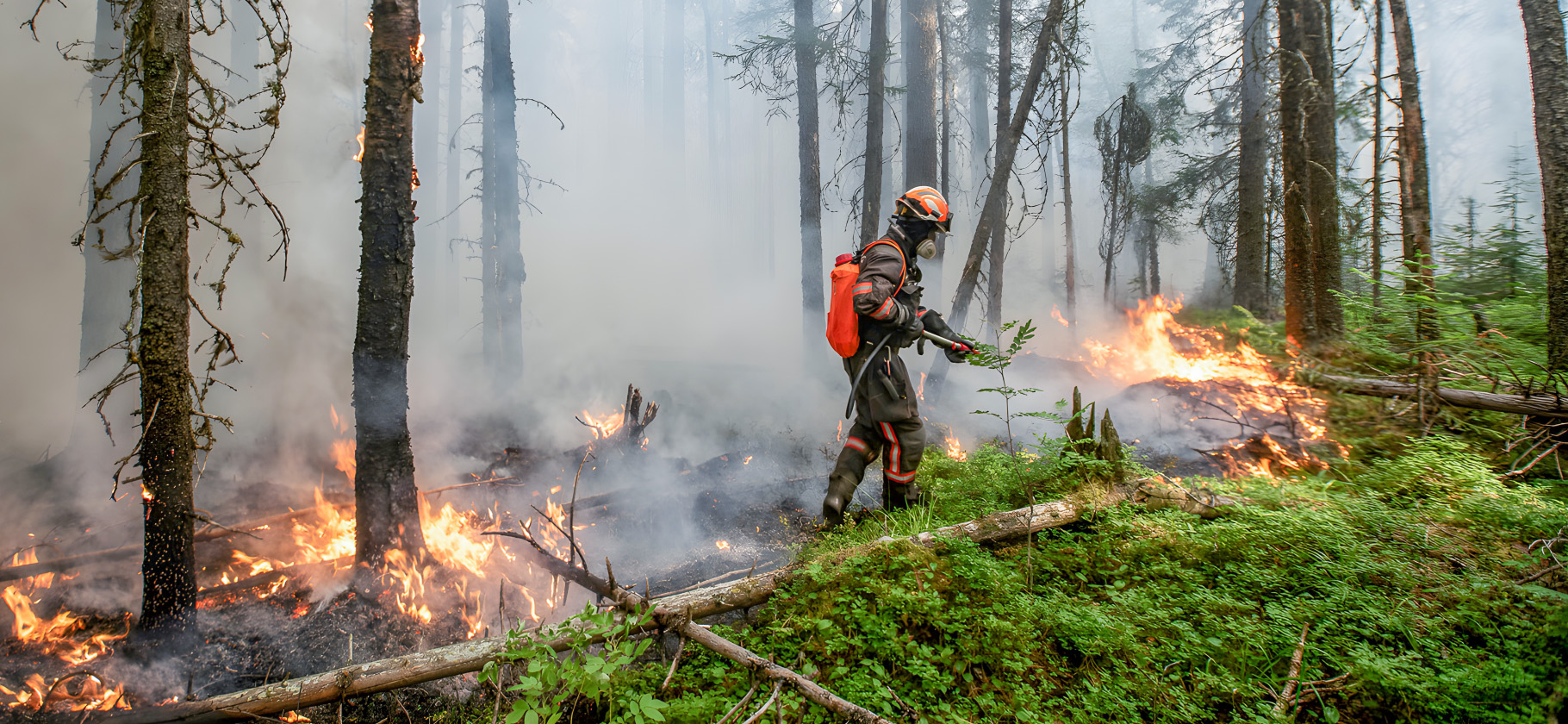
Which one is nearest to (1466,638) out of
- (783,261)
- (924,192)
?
(924,192)

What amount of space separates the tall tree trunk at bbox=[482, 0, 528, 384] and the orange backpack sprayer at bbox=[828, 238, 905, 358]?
7891 mm

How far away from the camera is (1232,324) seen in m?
9.98

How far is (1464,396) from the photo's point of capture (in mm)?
4176

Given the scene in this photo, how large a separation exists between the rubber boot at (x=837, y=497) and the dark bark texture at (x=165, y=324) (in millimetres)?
4027

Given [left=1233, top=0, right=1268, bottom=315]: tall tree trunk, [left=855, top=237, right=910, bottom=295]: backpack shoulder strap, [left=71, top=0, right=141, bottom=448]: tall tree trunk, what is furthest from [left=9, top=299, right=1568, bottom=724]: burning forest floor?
[left=1233, top=0, right=1268, bottom=315]: tall tree trunk

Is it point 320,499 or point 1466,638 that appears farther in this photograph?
point 320,499

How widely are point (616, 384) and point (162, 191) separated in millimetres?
8081

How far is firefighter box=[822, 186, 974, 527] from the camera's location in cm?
448

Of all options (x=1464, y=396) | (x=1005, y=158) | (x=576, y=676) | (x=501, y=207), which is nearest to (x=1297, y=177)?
(x=1464, y=396)

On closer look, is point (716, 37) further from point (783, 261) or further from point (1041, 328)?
point (1041, 328)

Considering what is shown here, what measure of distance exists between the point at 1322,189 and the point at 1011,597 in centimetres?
629

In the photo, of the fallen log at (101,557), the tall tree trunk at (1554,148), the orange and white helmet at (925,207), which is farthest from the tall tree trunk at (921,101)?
the fallen log at (101,557)

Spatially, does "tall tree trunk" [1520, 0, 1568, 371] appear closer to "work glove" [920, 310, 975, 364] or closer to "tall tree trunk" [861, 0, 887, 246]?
"work glove" [920, 310, 975, 364]

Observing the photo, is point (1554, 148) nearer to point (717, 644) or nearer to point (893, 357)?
point (893, 357)
